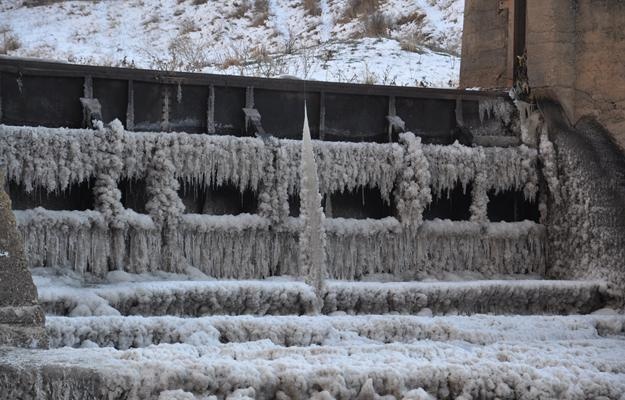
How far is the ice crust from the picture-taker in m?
9.54

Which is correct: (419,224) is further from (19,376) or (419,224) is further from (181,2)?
(181,2)

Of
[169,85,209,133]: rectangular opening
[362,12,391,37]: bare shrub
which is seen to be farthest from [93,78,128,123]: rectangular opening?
[362,12,391,37]: bare shrub

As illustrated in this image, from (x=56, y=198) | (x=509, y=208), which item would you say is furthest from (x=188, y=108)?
(x=509, y=208)

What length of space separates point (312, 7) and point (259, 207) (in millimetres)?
15445

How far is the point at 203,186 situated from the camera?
10.6 metres

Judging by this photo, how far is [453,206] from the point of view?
39.5 feet

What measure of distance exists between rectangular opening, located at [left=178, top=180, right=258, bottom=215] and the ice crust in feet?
0.95

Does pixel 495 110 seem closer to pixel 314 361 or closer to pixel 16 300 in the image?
pixel 314 361

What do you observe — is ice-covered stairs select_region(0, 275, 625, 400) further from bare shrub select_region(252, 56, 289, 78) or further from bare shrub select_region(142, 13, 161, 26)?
bare shrub select_region(142, 13, 161, 26)

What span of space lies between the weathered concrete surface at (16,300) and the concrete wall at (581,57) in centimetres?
772

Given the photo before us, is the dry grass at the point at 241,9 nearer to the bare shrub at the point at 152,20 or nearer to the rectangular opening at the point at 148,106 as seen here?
the bare shrub at the point at 152,20

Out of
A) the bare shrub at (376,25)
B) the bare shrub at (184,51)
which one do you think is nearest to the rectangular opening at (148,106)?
the bare shrub at (184,51)

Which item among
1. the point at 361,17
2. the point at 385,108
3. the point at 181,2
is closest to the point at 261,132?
the point at 385,108

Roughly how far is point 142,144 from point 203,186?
2.98ft
